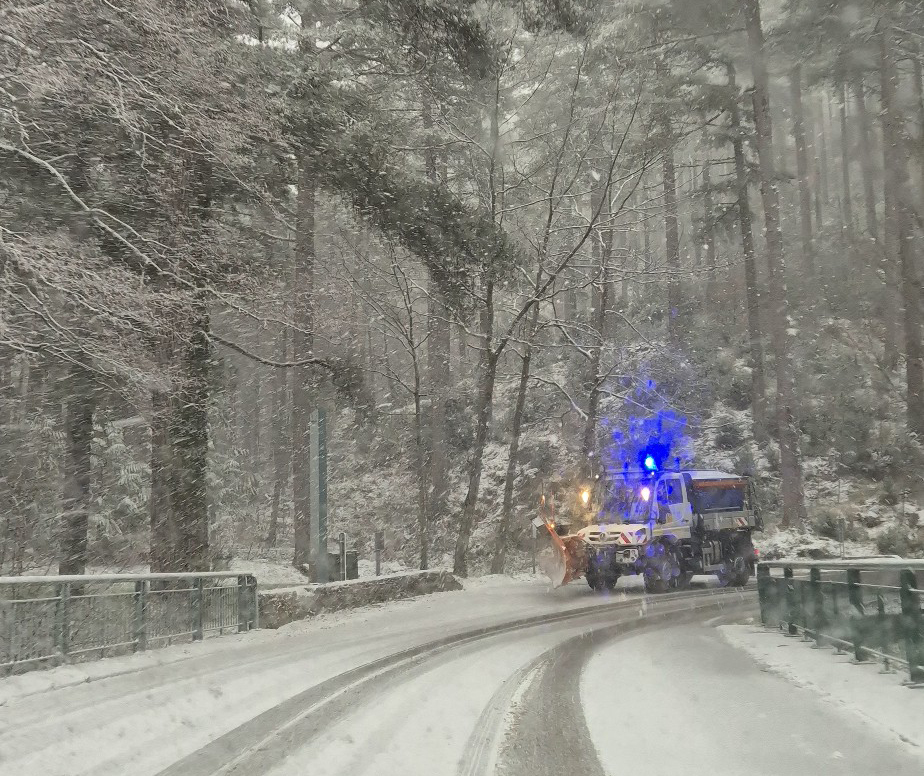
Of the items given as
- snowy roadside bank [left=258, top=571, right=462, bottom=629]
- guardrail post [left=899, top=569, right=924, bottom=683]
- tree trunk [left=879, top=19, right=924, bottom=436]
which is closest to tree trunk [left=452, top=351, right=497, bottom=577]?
snowy roadside bank [left=258, top=571, right=462, bottom=629]

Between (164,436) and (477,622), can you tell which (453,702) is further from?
(164,436)

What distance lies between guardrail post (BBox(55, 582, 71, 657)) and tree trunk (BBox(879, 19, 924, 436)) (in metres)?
26.8

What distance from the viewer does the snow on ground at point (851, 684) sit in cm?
581

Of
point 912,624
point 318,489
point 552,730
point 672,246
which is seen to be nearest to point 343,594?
point 318,489

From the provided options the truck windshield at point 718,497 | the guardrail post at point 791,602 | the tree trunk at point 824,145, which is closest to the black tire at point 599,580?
the truck windshield at point 718,497

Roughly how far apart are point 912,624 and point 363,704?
15.9 feet

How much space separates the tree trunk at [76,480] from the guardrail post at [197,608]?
5.37 meters

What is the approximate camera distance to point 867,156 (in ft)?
114

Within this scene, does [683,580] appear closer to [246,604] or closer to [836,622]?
[836,622]

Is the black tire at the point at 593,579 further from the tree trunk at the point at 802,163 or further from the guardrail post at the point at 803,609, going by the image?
the tree trunk at the point at 802,163

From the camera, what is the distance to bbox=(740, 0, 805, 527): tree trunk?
81.8ft

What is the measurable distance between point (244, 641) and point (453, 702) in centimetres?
559

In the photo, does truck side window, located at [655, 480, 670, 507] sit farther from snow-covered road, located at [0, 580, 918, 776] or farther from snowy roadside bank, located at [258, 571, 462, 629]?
snow-covered road, located at [0, 580, 918, 776]

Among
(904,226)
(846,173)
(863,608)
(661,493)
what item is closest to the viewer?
(863,608)
